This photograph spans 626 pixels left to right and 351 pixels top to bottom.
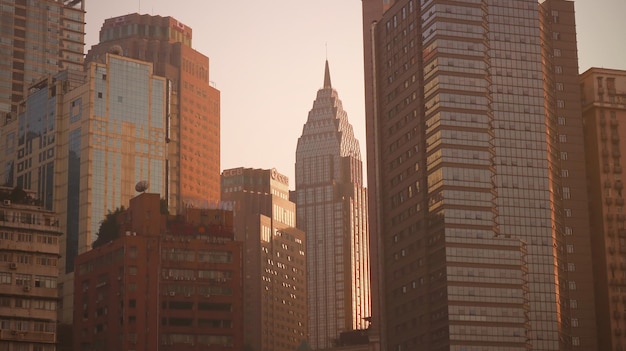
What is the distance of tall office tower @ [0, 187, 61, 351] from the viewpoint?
164875 millimetres

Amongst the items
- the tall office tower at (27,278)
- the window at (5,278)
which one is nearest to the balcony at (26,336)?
the tall office tower at (27,278)

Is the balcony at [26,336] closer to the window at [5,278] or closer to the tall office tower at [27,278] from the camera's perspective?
the tall office tower at [27,278]

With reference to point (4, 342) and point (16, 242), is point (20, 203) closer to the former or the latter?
point (16, 242)

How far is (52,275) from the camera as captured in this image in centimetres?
16900

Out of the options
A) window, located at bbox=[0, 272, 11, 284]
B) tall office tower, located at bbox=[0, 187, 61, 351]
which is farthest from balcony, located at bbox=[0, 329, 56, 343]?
window, located at bbox=[0, 272, 11, 284]

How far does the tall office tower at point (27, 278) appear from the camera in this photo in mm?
164875

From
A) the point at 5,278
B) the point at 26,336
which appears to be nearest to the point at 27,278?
the point at 5,278

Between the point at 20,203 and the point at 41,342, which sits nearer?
the point at 41,342

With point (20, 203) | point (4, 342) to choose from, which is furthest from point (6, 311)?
point (20, 203)

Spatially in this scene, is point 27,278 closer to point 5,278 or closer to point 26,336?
point 5,278

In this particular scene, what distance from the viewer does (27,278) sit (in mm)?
167375

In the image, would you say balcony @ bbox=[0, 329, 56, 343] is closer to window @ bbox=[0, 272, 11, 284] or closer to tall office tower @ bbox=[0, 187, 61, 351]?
tall office tower @ bbox=[0, 187, 61, 351]

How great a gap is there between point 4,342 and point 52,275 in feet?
33.6

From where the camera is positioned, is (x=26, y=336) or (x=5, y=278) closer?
(x=26, y=336)
